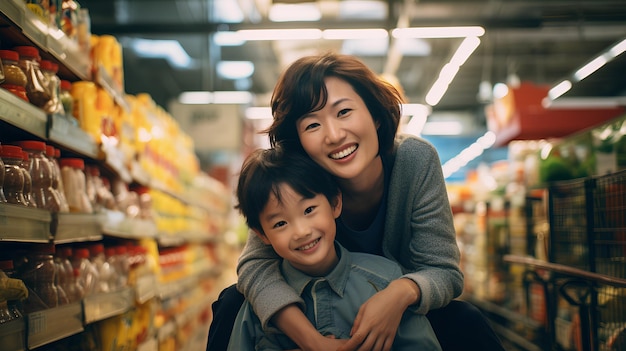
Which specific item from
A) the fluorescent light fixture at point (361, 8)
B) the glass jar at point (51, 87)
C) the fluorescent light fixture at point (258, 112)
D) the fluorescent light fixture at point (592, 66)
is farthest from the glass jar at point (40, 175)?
the fluorescent light fixture at point (258, 112)

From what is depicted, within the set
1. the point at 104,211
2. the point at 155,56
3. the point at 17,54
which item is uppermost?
the point at 155,56

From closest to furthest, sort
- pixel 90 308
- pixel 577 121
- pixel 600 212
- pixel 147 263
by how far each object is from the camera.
→ 1. pixel 90 308
2. pixel 600 212
3. pixel 147 263
4. pixel 577 121

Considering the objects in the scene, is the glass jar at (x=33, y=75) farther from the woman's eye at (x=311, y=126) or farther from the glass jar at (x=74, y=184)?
the woman's eye at (x=311, y=126)

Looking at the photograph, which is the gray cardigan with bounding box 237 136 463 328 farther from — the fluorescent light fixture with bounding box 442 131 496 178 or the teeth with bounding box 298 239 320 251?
the fluorescent light fixture with bounding box 442 131 496 178

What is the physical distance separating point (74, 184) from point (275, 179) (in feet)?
3.09

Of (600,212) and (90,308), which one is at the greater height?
(600,212)

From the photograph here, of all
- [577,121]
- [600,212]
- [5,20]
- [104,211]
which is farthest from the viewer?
[577,121]

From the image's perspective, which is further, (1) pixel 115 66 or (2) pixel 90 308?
(1) pixel 115 66

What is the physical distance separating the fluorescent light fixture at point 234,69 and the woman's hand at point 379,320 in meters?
10.6

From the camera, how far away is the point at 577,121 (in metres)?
7.12

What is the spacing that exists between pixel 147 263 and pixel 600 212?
2409 millimetres

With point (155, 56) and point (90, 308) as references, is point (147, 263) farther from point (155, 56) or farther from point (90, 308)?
point (155, 56)

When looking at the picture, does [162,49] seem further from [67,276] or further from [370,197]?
[370,197]

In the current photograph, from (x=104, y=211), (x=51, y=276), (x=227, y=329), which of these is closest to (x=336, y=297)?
(x=227, y=329)
